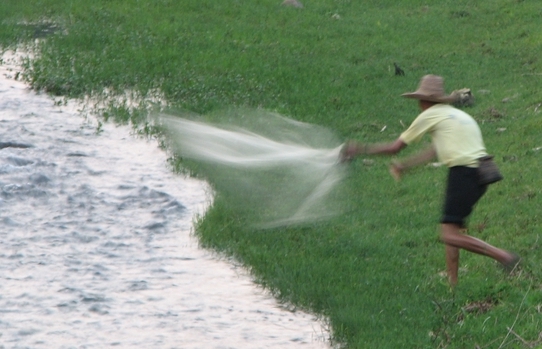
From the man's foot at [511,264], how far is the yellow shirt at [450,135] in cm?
79

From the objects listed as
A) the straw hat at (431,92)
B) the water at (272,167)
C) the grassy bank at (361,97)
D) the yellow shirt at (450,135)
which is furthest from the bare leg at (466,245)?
the water at (272,167)

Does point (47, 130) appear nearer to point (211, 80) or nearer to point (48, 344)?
point (211, 80)

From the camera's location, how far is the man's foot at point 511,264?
278 inches

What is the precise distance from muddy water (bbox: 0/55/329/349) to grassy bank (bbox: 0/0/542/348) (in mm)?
380

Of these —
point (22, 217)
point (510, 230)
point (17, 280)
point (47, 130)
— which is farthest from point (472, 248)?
point (47, 130)

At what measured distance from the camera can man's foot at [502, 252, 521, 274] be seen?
7.05 metres

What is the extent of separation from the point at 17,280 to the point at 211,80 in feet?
20.9

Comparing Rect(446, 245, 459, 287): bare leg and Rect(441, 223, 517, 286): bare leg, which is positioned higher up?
Rect(441, 223, 517, 286): bare leg

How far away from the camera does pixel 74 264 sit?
844cm

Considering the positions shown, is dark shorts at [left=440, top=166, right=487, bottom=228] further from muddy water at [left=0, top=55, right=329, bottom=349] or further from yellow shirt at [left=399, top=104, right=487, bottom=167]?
muddy water at [left=0, top=55, right=329, bottom=349]

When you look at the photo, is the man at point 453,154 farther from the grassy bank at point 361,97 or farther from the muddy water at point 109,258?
the muddy water at point 109,258

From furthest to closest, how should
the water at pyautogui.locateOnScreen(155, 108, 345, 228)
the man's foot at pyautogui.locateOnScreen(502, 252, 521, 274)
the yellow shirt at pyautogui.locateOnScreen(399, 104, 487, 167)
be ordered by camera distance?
the water at pyautogui.locateOnScreen(155, 108, 345, 228), the man's foot at pyautogui.locateOnScreen(502, 252, 521, 274), the yellow shirt at pyautogui.locateOnScreen(399, 104, 487, 167)

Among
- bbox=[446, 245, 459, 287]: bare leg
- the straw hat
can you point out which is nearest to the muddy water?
bbox=[446, 245, 459, 287]: bare leg

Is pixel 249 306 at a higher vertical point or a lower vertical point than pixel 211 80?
lower
